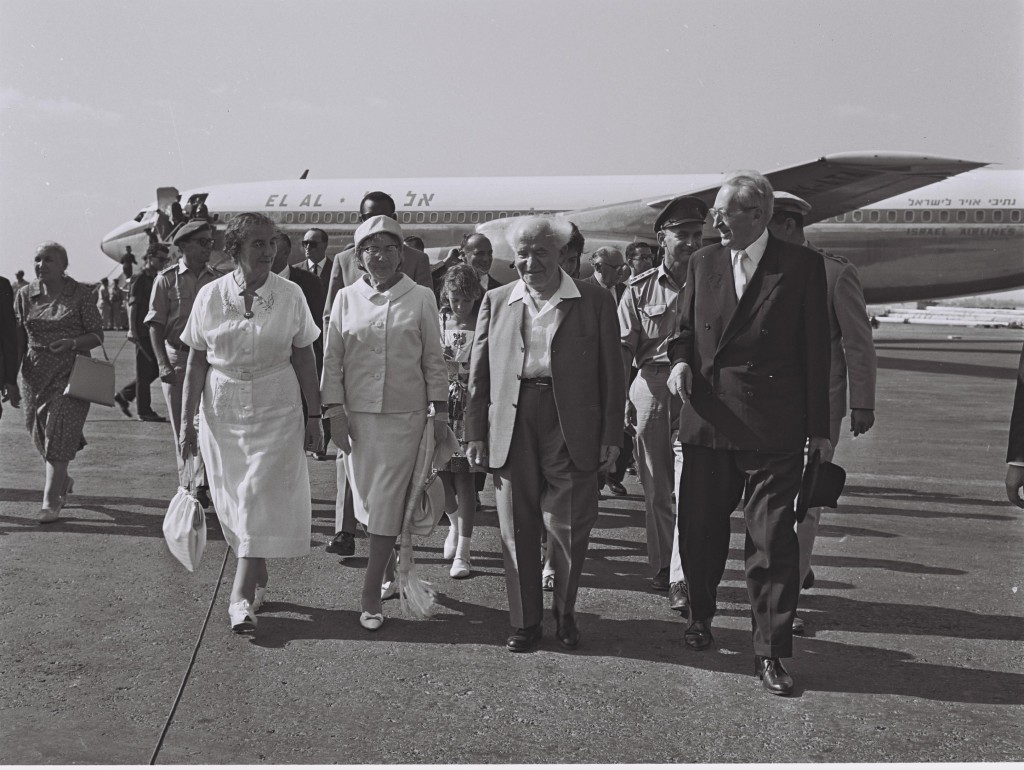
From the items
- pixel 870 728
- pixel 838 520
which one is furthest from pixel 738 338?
pixel 838 520

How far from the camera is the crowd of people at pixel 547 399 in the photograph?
4152 millimetres

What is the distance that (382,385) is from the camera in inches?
191

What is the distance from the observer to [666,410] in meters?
5.48

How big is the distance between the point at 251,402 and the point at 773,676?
8.01 feet

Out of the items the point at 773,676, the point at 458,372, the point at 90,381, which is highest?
the point at 458,372

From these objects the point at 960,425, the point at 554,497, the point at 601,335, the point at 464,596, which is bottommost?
the point at 960,425

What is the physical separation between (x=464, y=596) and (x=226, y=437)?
1.43 meters

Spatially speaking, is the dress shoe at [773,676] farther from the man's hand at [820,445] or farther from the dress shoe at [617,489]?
the dress shoe at [617,489]

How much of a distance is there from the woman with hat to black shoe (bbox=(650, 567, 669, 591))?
1.42m

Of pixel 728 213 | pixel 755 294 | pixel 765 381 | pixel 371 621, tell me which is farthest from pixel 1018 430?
pixel 371 621

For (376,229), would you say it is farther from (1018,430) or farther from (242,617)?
(1018,430)

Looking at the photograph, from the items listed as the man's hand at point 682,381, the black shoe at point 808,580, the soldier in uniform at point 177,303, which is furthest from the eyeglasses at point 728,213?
the soldier in uniform at point 177,303

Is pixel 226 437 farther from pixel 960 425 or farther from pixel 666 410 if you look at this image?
pixel 960 425

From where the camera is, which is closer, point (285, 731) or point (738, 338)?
point (285, 731)
